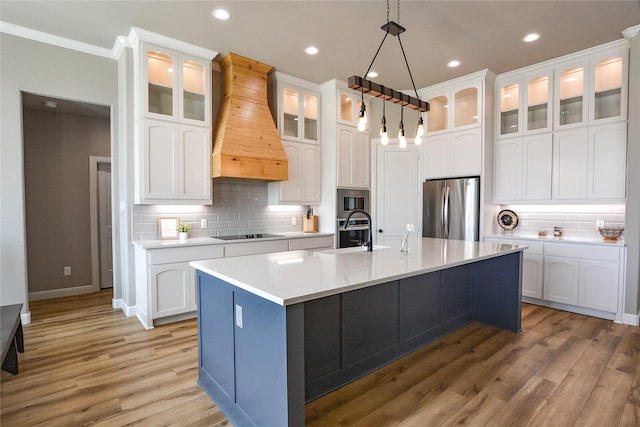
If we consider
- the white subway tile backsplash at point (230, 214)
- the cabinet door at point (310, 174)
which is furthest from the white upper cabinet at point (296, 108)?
the white subway tile backsplash at point (230, 214)

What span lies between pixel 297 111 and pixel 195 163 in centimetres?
167

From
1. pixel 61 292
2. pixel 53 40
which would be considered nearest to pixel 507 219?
pixel 53 40

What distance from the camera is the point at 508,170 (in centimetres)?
448

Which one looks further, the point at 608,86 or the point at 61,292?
the point at 61,292

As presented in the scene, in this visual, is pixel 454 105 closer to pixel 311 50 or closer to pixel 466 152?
pixel 466 152

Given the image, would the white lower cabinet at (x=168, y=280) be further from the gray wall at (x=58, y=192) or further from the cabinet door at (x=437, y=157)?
the cabinet door at (x=437, y=157)

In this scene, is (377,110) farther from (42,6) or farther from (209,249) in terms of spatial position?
(42,6)

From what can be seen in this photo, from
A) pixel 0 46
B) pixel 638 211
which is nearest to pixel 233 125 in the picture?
pixel 0 46

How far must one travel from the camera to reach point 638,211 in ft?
11.1

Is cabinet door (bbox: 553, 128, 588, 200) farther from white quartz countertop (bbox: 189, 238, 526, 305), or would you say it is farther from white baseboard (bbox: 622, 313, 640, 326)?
white quartz countertop (bbox: 189, 238, 526, 305)

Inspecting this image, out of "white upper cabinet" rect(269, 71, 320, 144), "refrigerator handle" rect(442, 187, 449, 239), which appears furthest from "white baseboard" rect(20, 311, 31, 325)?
"refrigerator handle" rect(442, 187, 449, 239)

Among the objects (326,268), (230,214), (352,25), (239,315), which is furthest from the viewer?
(230,214)

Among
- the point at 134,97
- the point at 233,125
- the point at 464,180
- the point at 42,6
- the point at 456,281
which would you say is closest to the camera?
the point at 42,6

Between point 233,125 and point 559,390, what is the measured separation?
381 centimetres
